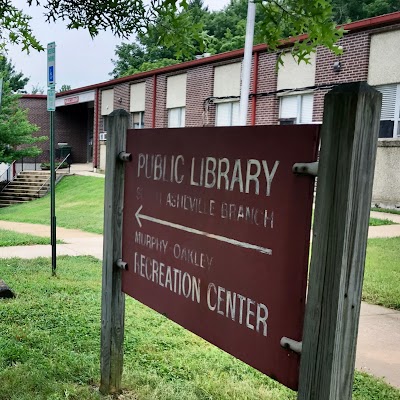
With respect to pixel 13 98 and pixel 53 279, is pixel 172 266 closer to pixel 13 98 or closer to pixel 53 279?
pixel 53 279

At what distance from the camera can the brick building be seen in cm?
1411

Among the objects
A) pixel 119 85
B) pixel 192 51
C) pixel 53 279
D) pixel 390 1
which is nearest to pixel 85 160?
pixel 119 85

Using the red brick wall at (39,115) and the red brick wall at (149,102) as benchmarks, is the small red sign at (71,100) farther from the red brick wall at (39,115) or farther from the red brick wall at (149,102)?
the red brick wall at (149,102)

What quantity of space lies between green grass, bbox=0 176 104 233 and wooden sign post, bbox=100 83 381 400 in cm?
882

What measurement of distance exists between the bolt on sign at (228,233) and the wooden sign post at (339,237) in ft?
0.28

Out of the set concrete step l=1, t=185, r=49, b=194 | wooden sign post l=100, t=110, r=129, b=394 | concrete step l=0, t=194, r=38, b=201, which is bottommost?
concrete step l=0, t=194, r=38, b=201

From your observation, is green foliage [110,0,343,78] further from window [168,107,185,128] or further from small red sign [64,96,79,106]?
small red sign [64,96,79,106]

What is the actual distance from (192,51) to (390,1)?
A: 33605 millimetres

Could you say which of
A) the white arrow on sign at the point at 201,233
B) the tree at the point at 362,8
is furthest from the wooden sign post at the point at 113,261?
the tree at the point at 362,8

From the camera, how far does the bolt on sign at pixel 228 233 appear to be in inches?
80.8

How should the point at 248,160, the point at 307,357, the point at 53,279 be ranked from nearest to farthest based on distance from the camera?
the point at 307,357, the point at 248,160, the point at 53,279

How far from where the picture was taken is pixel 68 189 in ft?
72.2

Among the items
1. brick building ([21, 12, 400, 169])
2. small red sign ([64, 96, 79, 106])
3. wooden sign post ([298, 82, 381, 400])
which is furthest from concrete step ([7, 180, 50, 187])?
wooden sign post ([298, 82, 381, 400])

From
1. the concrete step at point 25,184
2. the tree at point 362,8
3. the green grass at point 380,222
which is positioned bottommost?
the concrete step at point 25,184
